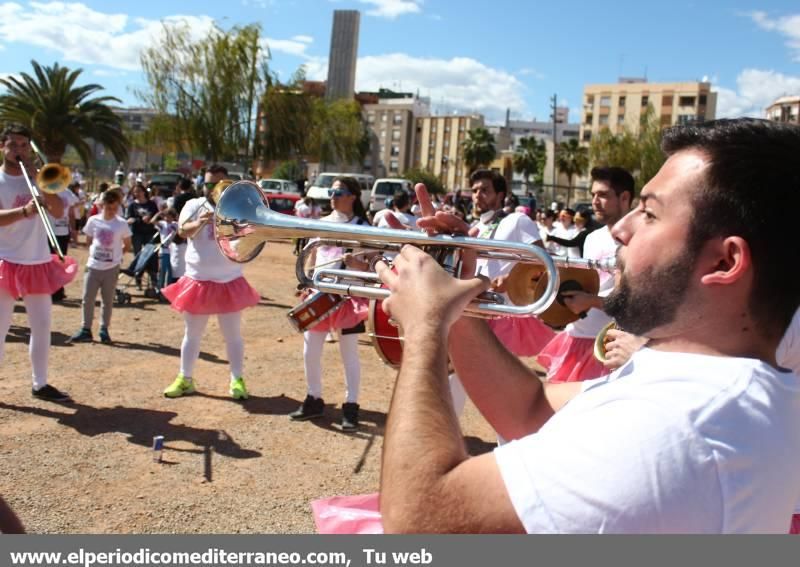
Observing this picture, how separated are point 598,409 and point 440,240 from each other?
37.3 inches

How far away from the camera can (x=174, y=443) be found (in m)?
5.13

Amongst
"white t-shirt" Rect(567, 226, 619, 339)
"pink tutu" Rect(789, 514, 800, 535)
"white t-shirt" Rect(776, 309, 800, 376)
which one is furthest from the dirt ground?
"white t-shirt" Rect(776, 309, 800, 376)

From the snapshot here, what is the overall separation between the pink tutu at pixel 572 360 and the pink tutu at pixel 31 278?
4.00 meters

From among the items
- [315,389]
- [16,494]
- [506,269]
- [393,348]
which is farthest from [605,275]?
[16,494]

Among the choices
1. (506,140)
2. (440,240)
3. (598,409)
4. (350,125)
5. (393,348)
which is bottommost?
(393,348)

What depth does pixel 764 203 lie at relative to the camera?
1.30 m

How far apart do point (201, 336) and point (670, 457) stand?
565cm

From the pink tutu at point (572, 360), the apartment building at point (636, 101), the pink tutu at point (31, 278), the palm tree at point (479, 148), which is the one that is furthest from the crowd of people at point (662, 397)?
the apartment building at point (636, 101)

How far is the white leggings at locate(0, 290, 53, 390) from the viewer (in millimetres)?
5512

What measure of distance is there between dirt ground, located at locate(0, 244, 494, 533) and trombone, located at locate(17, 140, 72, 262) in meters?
1.42

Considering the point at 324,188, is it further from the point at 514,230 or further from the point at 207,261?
the point at 514,230

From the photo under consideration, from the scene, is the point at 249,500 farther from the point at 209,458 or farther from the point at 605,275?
the point at 605,275

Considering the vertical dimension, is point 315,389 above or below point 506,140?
below

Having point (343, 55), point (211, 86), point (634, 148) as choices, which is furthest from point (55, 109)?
point (343, 55)
